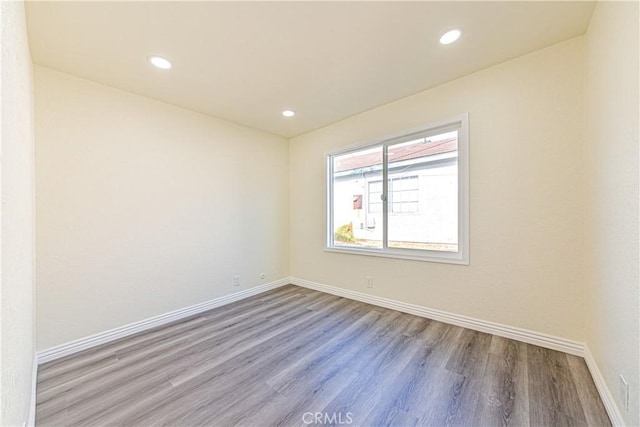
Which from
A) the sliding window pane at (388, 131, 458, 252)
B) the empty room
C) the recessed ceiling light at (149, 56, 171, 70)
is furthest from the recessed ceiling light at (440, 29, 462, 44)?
the recessed ceiling light at (149, 56, 171, 70)


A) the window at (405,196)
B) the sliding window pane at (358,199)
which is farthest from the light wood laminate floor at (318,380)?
the sliding window pane at (358,199)

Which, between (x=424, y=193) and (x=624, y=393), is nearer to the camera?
(x=624, y=393)

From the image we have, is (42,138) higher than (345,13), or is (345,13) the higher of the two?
(345,13)

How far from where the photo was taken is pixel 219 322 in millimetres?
2801

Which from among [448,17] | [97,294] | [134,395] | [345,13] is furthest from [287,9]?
[97,294]

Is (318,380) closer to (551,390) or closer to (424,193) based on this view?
(551,390)

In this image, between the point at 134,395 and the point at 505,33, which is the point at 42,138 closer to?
the point at 134,395

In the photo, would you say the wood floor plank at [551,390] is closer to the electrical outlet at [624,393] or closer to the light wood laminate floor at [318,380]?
the light wood laminate floor at [318,380]

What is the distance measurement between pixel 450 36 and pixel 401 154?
135 cm

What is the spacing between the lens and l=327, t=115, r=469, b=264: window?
8.79 ft

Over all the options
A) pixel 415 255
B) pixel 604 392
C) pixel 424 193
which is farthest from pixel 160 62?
pixel 604 392

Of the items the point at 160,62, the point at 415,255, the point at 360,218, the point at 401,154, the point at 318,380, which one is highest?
the point at 160,62

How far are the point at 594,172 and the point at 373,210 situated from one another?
2.06 metres

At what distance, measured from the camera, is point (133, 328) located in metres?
2.58
